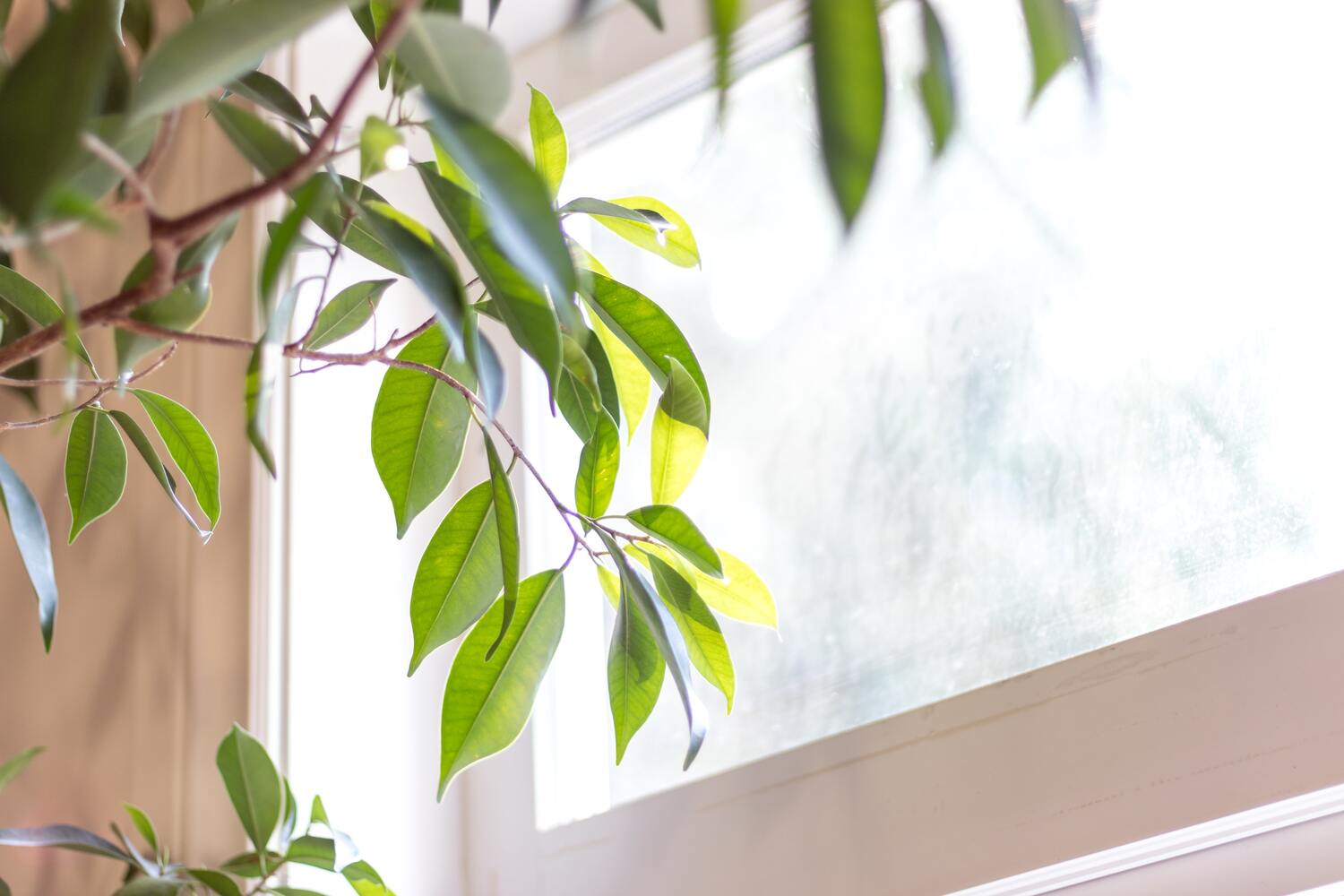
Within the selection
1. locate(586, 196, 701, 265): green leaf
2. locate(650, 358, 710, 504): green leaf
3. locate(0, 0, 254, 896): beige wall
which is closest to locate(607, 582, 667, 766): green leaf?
locate(650, 358, 710, 504): green leaf

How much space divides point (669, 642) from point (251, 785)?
16.9 inches

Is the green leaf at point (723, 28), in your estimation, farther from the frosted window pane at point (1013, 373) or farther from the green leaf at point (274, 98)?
the frosted window pane at point (1013, 373)

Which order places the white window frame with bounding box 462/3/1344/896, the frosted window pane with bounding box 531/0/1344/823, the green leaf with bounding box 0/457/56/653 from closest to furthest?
the green leaf with bounding box 0/457/56/653 < the white window frame with bounding box 462/3/1344/896 < the frosted window pane with bounding box 531/0/1344/823

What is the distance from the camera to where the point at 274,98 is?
656 millimetres

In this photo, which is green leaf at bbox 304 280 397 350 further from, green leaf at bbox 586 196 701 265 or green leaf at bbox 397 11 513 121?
green leaf at bbox 397 11 513 121

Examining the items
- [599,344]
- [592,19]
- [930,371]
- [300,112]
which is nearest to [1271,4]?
[930,371]

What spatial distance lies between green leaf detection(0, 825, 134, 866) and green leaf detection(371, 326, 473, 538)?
0.35 meters

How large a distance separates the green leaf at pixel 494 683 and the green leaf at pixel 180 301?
1.01ft

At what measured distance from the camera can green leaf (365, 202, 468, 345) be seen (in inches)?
17.7

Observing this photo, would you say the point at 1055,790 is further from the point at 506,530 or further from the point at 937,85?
the point at 937,85

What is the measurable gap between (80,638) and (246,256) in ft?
1.50

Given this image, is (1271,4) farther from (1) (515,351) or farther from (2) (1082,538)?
(1) (515,351)

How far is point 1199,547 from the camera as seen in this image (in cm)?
98

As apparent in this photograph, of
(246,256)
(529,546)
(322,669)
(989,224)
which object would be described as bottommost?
(322,669)
